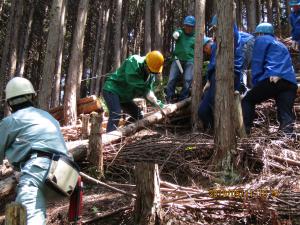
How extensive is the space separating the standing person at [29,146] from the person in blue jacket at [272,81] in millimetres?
3221

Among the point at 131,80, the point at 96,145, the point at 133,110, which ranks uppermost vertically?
the point at 131,80

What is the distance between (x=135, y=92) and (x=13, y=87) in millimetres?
3158

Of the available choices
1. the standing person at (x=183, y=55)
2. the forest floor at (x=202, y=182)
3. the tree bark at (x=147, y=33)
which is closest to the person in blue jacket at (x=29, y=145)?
the forest floor at (x=202, y=182)

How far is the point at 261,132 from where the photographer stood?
236 inches

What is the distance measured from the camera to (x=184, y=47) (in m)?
8.47

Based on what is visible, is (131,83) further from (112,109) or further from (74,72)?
(74,72)

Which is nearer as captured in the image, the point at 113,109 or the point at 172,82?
the point at 113,109

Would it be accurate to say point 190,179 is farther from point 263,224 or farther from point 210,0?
point 210,0

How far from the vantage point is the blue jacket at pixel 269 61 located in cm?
583

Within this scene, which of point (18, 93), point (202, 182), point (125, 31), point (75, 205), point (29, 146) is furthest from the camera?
point (125, 31)

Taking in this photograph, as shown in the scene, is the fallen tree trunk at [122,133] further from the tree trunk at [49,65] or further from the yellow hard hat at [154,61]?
the tree trunk at [49,65]

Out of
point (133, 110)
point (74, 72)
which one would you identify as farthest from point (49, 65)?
point (133, 110)

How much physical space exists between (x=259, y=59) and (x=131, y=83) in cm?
197

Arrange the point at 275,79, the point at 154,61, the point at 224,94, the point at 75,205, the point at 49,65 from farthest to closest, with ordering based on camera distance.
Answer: the point at 49,65 → the point at 154,61 → the point at 275,79 → the point at 224,94 → the point at 75,205
